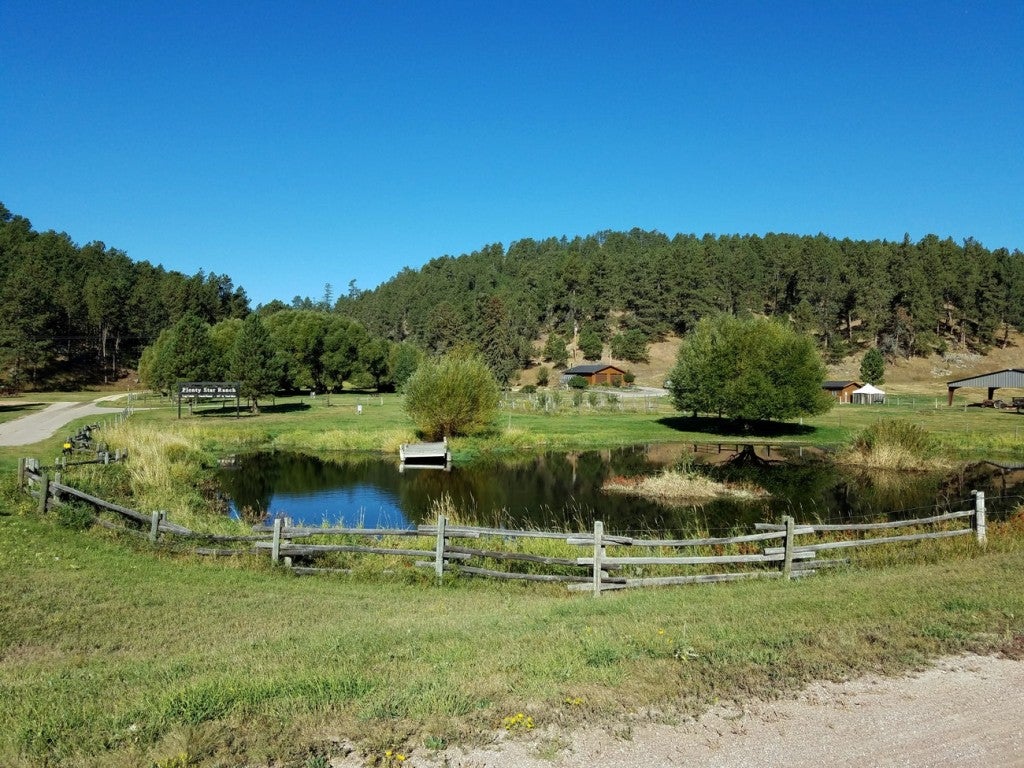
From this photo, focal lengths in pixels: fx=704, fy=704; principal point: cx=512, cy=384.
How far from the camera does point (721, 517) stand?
2531 cm

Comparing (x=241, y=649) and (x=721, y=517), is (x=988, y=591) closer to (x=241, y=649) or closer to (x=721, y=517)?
(x=241, y=649)

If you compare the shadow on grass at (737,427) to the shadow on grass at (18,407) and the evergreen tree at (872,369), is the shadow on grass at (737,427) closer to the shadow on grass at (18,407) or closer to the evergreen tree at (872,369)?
the evergreen tree at (872,369)

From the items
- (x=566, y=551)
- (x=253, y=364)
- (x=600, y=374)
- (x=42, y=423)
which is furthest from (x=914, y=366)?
(x=42, y=423)

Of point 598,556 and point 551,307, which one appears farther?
point 551,307

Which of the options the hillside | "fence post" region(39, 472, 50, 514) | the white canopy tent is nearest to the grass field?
"fence post" region(39, 472, 50, 514)

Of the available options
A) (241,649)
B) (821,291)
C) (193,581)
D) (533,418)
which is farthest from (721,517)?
(821,291)

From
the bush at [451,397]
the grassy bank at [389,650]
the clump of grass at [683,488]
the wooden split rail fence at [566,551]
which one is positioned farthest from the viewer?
the bush at [451,397]

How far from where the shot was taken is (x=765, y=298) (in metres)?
132

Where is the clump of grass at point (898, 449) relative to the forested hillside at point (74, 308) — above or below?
below

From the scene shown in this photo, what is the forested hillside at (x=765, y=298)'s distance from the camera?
113 m

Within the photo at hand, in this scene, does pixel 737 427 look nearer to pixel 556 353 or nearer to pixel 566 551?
pixel 566 551

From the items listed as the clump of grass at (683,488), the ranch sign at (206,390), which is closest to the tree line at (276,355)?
the ranch sign at (206,390)

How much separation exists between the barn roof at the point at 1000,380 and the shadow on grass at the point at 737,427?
23.4 meters

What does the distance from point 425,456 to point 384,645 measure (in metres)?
31.4
